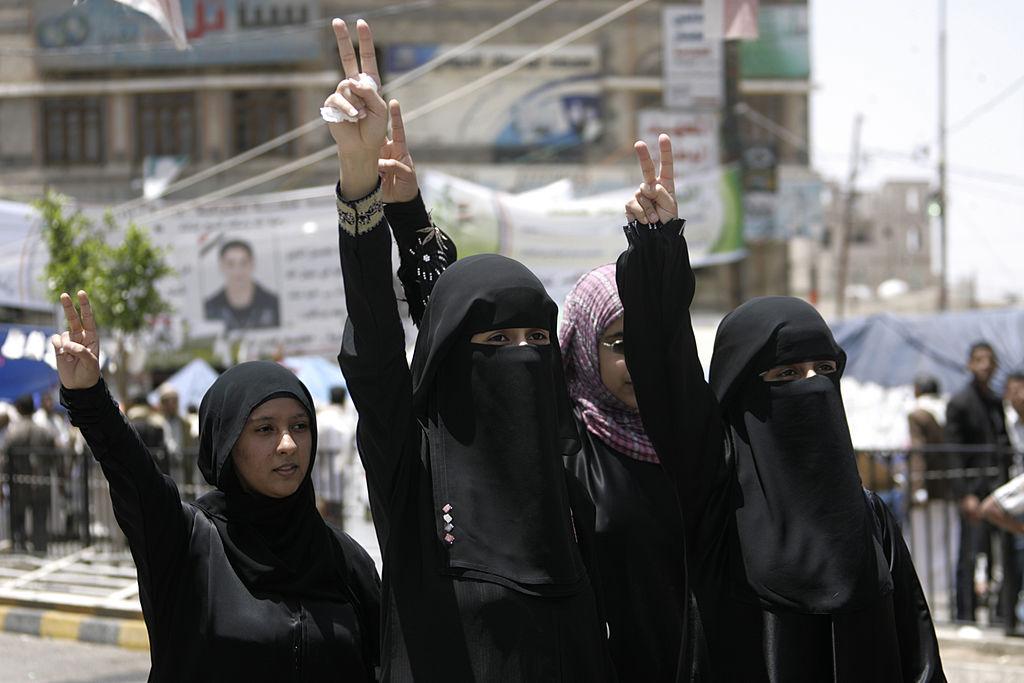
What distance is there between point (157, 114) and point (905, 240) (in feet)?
129

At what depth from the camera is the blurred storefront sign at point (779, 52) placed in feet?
90.8

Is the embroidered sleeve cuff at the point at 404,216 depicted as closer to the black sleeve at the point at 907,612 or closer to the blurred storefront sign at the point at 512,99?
the black sleeve at the point at 907,612

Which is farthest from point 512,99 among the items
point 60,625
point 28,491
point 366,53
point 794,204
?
point 366,53

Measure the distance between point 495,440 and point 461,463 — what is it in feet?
0.25

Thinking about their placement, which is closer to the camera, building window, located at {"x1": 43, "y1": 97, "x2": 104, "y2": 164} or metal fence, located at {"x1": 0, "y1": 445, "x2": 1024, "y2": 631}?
metal fence, located at {"x1": 0, "y1": 445, "x2": 1024, "y2": 631}

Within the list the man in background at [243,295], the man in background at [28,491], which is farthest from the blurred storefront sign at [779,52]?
the man in background at [28,491]

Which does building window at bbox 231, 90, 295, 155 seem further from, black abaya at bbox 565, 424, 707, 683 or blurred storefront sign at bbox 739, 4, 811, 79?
black abaya at bbox 565, 424, 707, 683

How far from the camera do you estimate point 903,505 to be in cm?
830

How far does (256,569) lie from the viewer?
3135 millimetres

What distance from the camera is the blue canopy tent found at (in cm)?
1409

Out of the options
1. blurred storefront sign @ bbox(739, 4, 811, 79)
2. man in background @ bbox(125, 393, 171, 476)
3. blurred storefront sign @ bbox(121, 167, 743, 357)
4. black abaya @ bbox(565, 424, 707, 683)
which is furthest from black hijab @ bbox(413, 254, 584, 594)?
blurred storefront sign @ bbox(739, 4, 811, 79)

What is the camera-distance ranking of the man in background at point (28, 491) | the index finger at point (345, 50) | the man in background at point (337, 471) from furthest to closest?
the man in background at point (28, 491) < the man in background at point (337, 471) < the index finger at point (345, 50)

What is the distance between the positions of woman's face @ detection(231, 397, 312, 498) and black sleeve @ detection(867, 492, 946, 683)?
125 centimetres

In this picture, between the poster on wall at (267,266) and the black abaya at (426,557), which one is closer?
the black abaya at (426,557)
